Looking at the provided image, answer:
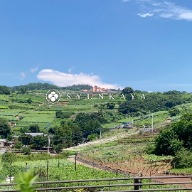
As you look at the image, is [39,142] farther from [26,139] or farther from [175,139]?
[175,139]

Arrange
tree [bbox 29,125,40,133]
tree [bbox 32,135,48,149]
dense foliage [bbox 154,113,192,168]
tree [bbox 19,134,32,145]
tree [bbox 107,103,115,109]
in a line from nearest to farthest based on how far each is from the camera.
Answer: dense foliage [bbox 154,113,192,168]
tree [bbox 32,135,48,149]
tree [bbox 19,134,32,145]
tree [bbox 29,125,40,133]
tree [bbox 107,103,115,109]

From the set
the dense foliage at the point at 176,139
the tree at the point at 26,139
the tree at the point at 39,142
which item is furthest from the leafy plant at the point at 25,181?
the tree at the point at 26,139

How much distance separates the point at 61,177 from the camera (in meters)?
28.5

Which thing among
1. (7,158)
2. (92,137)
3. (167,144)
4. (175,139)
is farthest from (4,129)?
(175,139)

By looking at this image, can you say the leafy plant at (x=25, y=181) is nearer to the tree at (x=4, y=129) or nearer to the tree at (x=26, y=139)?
the tree at (x=26, y=139)

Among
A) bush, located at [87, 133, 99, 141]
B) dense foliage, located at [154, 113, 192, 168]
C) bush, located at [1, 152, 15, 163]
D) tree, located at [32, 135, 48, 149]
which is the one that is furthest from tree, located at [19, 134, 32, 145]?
dense foliage, located at [154, 113, 192, 168]

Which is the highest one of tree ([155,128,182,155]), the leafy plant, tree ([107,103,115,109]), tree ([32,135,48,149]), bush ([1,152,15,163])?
tree ([107,103,115,109])

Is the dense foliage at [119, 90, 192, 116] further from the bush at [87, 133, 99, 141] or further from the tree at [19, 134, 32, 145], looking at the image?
the tree at [19, 134, 32, 145]

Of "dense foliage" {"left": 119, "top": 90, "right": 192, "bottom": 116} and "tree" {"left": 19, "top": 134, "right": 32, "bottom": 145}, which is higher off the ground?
"dense foliage" {"left": 119, "top": 90, "right": 192, "bottom": 116}

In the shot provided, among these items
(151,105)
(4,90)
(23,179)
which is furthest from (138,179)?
(4,90)

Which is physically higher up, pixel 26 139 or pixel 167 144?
pixel 167 144

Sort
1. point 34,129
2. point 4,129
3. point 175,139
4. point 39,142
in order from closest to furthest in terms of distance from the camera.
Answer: point 175,139
point 39,142
point 4,129
point 34,129

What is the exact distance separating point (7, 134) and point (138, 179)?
2645 inches

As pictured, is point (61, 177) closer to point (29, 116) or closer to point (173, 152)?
point (173, 152)
